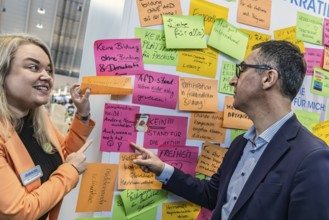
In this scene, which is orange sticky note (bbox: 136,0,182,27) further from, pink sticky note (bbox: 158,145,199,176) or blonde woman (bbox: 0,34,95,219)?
pink sticky note (bbox: 158,145,199,176)

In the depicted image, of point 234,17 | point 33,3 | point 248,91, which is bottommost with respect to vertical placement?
point 248,91

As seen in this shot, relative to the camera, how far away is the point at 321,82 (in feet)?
5.08

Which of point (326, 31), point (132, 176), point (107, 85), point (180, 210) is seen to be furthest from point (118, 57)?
point (326, 31)

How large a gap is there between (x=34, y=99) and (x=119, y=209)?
20.1 inches

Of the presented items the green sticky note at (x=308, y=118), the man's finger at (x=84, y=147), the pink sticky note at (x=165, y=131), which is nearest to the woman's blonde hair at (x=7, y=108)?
the man's finger at (x=84, y=147)

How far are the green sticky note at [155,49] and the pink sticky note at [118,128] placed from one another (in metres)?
0.20

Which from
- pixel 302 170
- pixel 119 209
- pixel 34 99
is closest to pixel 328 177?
pixel 302 170

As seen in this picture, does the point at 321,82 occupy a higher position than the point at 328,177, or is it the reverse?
the point at 321,82

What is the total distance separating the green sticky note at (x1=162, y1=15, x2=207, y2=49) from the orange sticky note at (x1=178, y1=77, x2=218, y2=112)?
0.46 feet

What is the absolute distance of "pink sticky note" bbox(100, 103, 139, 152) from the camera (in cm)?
114

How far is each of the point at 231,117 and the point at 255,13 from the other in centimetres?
48

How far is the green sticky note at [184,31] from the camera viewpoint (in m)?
1.20

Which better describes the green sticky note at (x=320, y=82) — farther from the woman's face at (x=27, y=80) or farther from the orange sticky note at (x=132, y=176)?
the woman's face at (x=27, y=80)

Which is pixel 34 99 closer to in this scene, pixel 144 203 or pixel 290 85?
pixel 144 203
